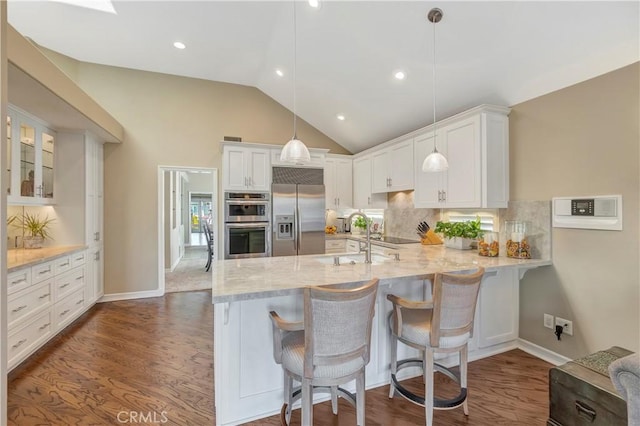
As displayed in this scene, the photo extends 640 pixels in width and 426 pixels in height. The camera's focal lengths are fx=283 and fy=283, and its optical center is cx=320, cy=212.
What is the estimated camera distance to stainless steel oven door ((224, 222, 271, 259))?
4297 mm

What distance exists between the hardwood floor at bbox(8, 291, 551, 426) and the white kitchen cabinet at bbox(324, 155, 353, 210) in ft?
10.0

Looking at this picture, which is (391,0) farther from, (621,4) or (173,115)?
(173,115)

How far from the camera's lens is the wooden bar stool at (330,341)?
145cm

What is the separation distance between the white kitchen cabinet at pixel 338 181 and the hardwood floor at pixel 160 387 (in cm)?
306

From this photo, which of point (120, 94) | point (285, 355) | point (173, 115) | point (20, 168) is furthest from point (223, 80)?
point (285, 355)

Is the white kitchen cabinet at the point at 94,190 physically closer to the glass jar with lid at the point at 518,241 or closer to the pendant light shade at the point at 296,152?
the pendant light shade at the point at 296,152

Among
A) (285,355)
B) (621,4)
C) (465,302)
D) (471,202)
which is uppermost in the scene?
(621,4)

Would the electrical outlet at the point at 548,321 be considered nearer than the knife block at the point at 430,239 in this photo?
Yes

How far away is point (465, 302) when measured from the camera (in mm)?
1808

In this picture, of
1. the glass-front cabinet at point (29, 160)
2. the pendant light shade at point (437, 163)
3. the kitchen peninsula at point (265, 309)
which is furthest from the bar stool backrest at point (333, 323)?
the glass-front cabinet at point (29, 160)

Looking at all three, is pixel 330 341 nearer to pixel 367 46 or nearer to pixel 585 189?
pixel 585 189

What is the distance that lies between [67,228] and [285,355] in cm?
390

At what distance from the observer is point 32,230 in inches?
140

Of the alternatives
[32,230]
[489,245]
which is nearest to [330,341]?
[489,245]
